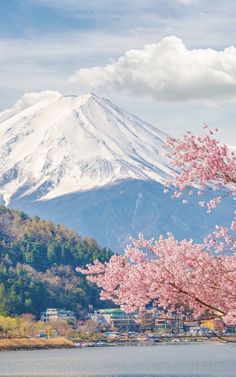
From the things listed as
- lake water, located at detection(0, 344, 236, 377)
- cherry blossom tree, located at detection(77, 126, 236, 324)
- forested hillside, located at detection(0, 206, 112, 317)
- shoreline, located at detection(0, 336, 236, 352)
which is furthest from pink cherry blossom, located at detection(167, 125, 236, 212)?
forested hillside, located at detection(0, 206, 112, 317)

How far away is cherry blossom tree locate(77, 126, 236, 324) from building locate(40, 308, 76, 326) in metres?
137

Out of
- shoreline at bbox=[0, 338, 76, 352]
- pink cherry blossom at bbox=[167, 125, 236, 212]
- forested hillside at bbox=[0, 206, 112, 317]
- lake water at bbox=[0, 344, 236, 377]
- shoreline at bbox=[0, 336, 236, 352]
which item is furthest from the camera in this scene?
forested hillside at bbox=[0, 206, 112, 317]

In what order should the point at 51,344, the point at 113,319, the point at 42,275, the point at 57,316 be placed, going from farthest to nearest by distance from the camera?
the point at 42,275 < the point at 113,319 < the point at 57,316 < the point at 51,344

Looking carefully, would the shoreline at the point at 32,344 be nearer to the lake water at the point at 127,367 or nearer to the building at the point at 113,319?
the building at the point at 113,319

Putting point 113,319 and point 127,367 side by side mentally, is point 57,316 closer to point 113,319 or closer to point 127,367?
point 113,319

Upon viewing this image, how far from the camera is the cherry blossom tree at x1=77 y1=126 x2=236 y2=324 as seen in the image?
50.6 feet

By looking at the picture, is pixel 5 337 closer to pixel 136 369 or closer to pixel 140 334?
pixel 140 334

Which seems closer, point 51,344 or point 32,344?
point 32,344

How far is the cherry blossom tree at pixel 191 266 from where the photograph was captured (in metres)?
15.4

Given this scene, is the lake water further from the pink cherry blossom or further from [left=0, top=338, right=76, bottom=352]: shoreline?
the pink cherry blossom

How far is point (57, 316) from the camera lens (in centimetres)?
15662

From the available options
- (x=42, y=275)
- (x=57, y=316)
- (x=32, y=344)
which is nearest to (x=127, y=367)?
(x=32, y=344)

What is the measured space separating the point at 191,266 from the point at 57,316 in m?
142

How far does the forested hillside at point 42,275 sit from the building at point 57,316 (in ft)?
6.02
